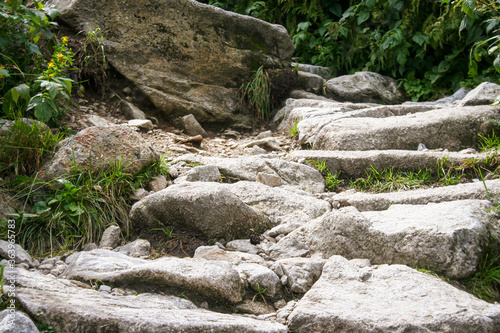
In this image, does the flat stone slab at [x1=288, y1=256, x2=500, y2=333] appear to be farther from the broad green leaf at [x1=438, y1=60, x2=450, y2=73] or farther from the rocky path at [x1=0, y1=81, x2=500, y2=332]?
the broad green leaf at [x1=438, y1=60, x2=450, y2=73]

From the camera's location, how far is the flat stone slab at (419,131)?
3801mm

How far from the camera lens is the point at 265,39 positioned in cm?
623

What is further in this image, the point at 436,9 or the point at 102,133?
the point at 436,9

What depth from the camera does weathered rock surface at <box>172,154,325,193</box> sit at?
353 centimetres

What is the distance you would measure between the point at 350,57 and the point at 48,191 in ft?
20.0

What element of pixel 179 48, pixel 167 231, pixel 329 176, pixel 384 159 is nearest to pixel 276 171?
pixel 329 176

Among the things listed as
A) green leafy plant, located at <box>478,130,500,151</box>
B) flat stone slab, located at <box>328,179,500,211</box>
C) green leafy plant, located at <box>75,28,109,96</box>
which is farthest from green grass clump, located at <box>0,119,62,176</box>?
green leafy plant, located at <box>478,130,500,151</box>

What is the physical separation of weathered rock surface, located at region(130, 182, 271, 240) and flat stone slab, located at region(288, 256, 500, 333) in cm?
79

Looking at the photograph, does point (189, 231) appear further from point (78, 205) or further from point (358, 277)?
point (358, 277)

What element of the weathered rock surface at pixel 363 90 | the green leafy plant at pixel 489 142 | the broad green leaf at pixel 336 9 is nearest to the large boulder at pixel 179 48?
the weathered rock surface at pixel 363 90

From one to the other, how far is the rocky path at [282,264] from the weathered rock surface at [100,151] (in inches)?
2.8

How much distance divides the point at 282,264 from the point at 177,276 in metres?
0.62

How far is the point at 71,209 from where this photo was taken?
2.72 metres

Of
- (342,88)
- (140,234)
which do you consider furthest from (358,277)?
(342,88)
